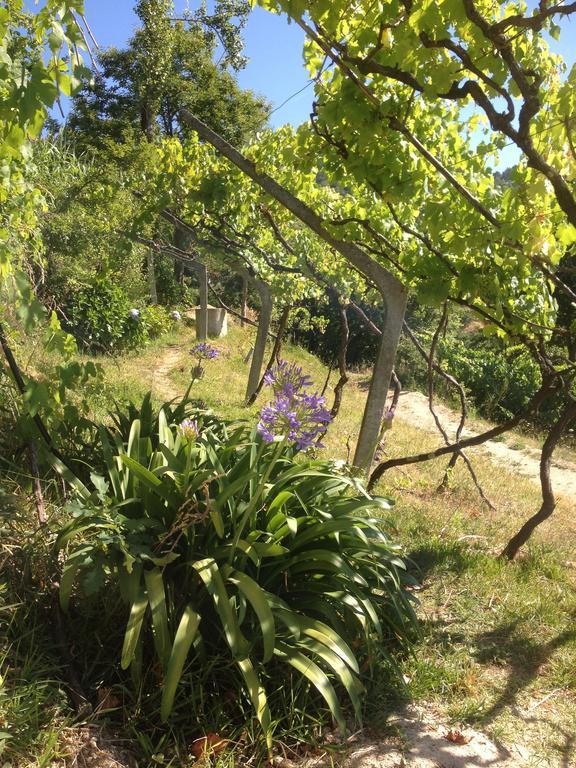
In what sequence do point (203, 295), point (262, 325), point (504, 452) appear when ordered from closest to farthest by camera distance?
point (262, 325), point (504, 452), point (203, 295)

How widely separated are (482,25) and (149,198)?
4.92 metres

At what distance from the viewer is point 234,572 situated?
238 cm

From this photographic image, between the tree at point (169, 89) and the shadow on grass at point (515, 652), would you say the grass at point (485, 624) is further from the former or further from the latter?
the tree at point (169, 89)

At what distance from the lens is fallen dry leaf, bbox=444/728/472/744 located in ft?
7.83

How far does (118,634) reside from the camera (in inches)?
95.3

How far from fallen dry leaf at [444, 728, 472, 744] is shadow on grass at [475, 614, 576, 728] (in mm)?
293

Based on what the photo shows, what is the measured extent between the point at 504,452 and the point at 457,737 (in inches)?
338

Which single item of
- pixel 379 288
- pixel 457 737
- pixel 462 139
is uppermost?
pixel 462 139

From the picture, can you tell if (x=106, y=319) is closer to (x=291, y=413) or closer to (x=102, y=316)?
(x=102, y=316)

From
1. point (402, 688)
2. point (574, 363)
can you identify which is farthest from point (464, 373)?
point (402, 688)

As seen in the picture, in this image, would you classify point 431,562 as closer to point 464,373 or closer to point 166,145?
point 166,145

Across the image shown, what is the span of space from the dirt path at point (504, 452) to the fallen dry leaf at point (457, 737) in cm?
641

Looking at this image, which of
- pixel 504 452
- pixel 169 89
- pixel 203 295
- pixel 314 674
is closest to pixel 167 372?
pixel 203 295

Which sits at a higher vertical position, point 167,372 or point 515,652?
point 515,652
